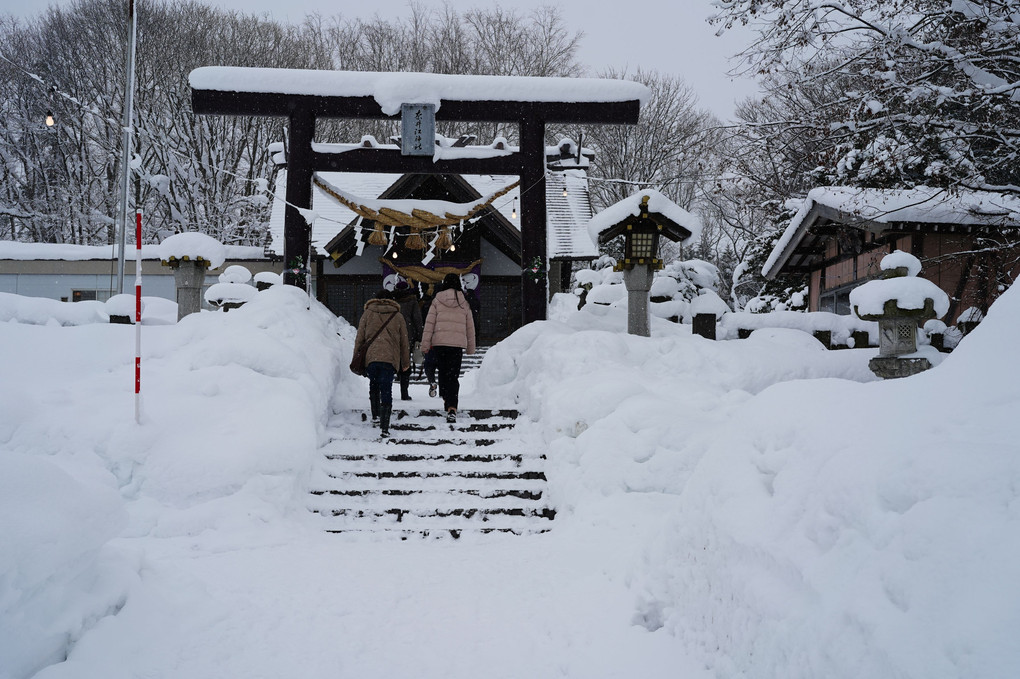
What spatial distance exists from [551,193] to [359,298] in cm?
665

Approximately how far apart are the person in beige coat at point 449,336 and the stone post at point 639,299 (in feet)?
9.41

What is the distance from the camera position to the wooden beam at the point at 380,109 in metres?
10.5

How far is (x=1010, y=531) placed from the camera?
74.2 inches

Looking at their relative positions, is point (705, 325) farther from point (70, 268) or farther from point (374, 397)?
point (70, 268)

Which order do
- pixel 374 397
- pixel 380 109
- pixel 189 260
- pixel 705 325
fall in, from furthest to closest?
pixel 380 109, pixel 189 260, pixel 705 325, pixel 374 397

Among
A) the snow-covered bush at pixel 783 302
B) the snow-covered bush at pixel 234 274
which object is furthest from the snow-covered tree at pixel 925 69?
the snow-covered bush at pixel 234 274

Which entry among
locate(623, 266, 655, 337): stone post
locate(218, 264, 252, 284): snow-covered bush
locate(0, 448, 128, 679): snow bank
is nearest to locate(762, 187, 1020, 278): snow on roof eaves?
locate(623, 266, 655, 337): stone post

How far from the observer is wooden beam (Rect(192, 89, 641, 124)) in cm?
Answer: 1055

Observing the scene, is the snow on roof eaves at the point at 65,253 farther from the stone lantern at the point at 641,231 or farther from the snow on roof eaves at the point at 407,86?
the stone lantern at the point at 641,231

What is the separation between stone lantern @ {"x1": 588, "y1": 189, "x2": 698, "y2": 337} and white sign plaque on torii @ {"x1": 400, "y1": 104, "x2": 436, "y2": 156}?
3.11 metres

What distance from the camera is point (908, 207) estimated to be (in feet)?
27.2

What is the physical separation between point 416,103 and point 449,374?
489cm

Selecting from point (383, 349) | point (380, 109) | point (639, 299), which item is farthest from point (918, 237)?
point (383, 349)

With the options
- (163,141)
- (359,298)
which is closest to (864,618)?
(359,298)
